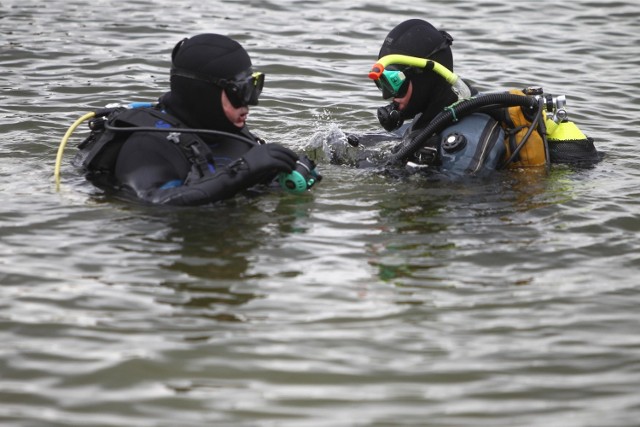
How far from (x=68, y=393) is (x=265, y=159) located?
1.96m

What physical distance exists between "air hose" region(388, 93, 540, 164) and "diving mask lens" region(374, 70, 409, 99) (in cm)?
34

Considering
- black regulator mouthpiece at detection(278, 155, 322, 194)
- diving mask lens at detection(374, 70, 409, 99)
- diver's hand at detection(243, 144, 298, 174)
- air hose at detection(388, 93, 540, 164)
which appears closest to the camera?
diver's hand at detection(243, 144, 298, 174)

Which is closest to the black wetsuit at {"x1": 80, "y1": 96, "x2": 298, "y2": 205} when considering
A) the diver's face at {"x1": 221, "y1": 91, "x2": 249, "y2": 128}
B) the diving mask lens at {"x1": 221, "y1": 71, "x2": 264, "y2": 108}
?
the diver's face at {"x1": 221, "y1": 91, "x2": 249, "y2": 128}

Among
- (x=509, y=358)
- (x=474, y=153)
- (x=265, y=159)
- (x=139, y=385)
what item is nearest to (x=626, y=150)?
(x=474, y=153)

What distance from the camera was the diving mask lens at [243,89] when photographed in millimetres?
5750

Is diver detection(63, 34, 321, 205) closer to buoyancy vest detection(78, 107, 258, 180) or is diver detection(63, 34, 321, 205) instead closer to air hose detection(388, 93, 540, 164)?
buoyancy vest detection(78, 107, 258, 180)

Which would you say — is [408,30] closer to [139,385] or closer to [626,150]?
[626,150]

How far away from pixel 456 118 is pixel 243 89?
53.8 inches

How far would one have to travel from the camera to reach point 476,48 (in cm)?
1077

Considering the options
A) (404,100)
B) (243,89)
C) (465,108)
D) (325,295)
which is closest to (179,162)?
(243,89)

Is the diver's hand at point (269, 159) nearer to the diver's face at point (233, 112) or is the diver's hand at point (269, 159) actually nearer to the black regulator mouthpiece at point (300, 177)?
the black regulator mouthpiece at point (300, 177)

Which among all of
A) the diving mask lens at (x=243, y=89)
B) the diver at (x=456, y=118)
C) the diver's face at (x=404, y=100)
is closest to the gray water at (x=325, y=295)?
the diver at (x=456, y=118)

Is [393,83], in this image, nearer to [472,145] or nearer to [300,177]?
[472,145]

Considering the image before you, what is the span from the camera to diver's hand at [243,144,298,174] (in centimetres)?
546
